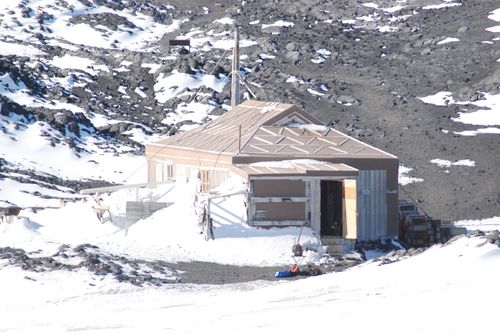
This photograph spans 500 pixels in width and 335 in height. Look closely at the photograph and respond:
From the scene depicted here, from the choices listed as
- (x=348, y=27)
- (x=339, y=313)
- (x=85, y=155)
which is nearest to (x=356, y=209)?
(x=339, y=313)

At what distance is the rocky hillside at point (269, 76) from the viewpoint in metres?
46.4

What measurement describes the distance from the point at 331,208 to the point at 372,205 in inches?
46.4

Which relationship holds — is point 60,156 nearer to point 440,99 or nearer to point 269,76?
point 269,76

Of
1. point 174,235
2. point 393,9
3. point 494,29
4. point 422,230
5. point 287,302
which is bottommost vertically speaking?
point 287,302

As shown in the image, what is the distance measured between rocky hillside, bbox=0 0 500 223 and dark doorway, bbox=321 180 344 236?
513 cm

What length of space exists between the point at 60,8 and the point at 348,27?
1696 cm

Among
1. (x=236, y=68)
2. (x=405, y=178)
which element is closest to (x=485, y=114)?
(x=405, y=178)

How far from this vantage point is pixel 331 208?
105ft

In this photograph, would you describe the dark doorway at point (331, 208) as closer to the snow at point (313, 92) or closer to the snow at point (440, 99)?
the snow at point (440, 99)

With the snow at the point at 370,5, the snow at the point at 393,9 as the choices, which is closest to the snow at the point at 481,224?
the snow at the point at 393,9

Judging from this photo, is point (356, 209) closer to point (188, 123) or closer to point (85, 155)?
point (85, 155)

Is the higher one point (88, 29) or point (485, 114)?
point (88, 29)

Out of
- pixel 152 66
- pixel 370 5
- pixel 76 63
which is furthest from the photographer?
pixel 370 5

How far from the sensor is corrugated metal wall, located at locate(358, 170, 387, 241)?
32.2 metres
